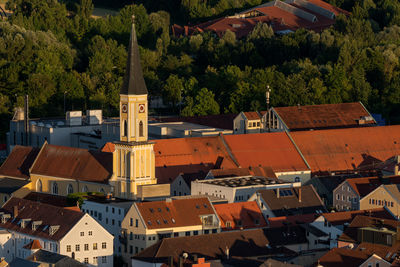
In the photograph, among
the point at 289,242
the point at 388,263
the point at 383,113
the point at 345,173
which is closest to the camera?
the point at 388,263

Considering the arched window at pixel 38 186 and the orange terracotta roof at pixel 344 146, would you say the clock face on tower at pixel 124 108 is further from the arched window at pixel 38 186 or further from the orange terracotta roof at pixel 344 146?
the orange terracotta roof at pixel 344 146

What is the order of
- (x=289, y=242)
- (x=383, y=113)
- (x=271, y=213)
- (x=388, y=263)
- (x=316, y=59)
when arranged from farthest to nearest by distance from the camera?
(x=316, y=59) < (x=383, y=113) < (x=271, y=213) < (x=289, y=242) < (x=388, y=263)

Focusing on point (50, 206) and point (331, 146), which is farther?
point (331, 146)

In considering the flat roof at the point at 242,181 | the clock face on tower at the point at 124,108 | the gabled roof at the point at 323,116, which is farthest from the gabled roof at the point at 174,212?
the gabled roof at the point at 323,116

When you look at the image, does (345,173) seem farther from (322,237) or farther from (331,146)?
(322,237)

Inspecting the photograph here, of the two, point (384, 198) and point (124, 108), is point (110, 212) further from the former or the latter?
point (384, 198)

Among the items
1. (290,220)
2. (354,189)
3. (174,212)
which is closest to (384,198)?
(354,189)

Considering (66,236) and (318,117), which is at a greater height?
(318,117)

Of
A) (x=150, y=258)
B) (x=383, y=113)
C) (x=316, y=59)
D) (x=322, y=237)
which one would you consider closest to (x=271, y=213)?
(x=322, y=237)
